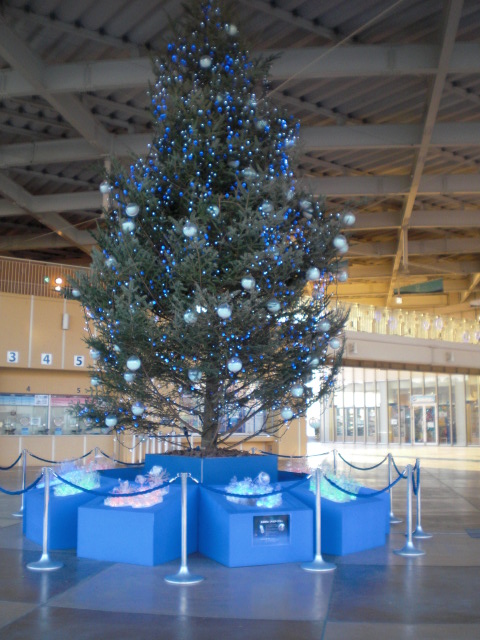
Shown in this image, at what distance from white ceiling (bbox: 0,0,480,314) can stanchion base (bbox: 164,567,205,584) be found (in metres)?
5.13

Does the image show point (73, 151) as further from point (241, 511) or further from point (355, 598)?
point (355, 598)

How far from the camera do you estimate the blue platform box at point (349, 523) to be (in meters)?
7.97

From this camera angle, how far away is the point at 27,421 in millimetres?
20109

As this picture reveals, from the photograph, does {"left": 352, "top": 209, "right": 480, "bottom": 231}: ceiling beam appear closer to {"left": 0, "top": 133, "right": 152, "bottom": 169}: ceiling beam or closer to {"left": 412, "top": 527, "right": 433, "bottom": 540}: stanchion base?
{"left": 0, "top": 133, "right": 152, "bottom": 169}: ceiling beam

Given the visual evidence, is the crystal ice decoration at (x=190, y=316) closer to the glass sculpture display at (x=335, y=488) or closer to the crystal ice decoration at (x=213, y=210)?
the crystal ice decoration at (x=213, y=210)

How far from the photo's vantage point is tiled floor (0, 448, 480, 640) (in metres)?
5.12

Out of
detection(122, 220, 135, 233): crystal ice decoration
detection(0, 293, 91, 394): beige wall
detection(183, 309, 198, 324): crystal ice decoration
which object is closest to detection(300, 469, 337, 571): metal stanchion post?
detection(183, 309, 198, 324): crystal ice decoration

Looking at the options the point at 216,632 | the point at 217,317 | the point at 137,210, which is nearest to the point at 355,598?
the point at 216,632

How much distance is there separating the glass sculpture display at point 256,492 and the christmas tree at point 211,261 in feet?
3.07

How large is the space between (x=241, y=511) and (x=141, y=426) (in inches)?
99.0

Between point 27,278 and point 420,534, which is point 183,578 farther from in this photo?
point 27,278

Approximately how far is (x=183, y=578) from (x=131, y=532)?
1.02m

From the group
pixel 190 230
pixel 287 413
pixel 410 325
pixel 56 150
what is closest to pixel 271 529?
pixel 287 413

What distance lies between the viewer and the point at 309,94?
16.8 m
